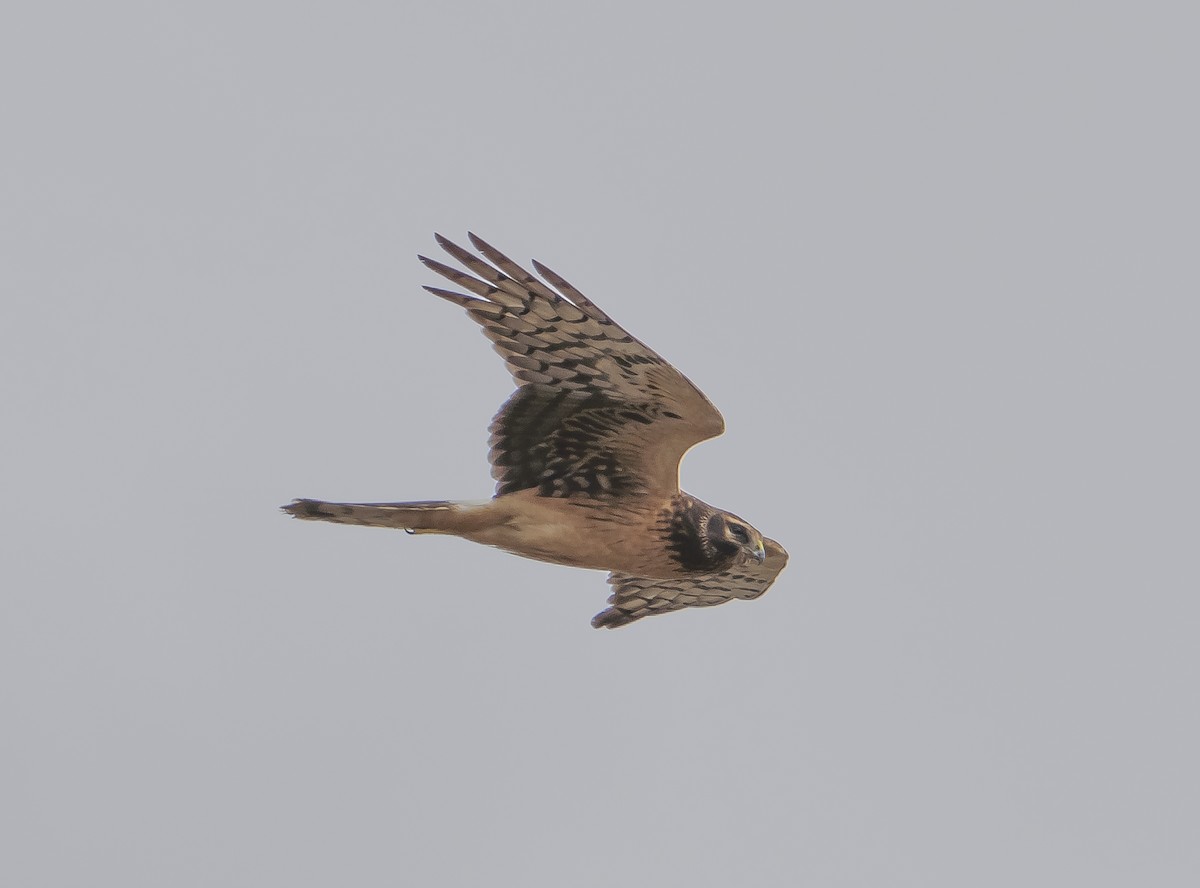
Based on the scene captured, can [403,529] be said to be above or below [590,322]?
below

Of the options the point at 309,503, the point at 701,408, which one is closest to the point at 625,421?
the point at 701,408

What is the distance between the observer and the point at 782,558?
13188mm

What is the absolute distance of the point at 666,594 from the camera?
544 inches

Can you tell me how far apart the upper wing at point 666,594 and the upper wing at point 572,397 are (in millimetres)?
2201

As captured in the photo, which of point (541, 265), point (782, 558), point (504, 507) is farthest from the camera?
point (782, 558)

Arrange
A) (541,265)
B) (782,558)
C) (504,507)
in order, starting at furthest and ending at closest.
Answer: (782,558), (504,507), (541,265)

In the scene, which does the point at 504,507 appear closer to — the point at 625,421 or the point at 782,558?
the point at 625,421

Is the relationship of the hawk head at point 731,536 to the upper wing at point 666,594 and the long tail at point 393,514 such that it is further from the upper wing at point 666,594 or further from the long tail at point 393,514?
the long tail at point 393,514

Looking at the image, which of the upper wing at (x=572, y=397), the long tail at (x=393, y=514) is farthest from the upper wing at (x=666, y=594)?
the long tail at (x=393, y=514)

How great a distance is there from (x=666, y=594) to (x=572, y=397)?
3099 millimetres

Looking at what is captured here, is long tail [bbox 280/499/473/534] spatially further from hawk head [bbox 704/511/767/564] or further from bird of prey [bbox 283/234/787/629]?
hawk head [bbox 704/511/767/564]

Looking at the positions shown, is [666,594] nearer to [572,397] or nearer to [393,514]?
[572,397]

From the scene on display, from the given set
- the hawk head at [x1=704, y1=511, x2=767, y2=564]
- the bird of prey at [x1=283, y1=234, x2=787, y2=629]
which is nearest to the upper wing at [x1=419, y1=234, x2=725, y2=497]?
the bird of prey at [x1=283, y1=234, x2=787, y2=629]

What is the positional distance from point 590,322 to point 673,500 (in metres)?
1.59
